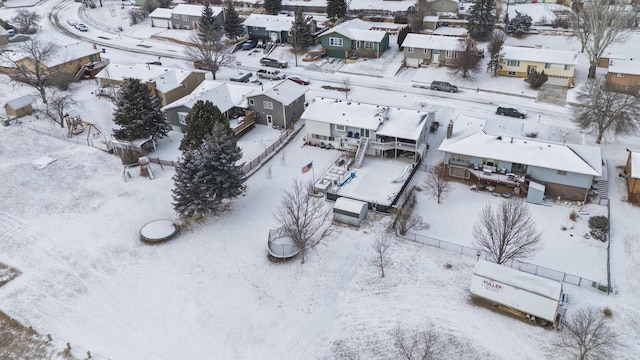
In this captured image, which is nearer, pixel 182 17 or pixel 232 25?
pixel 232 25

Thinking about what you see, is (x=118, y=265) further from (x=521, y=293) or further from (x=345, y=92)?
(x=345, y=92)

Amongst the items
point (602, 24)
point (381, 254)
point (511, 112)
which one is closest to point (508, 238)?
point (381, 254)

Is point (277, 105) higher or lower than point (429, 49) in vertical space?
lower

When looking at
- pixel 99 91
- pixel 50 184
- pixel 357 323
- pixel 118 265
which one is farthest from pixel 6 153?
pixel 357 323

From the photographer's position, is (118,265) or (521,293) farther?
(118,265)

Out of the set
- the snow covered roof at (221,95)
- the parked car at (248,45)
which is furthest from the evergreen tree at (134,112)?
the parked car at (248,45)

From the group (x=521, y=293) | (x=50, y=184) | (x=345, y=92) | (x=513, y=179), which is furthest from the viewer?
(x=345, y=92)

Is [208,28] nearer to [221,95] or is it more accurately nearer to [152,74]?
[152,74]

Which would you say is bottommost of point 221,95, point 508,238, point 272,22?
point 508,238
